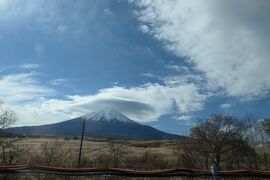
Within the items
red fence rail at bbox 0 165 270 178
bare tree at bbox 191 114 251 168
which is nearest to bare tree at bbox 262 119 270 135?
bare tree at bbox 191 114 251 168

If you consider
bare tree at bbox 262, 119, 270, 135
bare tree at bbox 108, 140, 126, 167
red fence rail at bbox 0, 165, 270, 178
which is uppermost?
bare tree at bbox 262, 119, 270, 135

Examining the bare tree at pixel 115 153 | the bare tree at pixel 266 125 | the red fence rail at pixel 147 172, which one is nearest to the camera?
the red fence rail at pixel 147 172

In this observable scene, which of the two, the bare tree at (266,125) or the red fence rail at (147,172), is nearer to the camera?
the red fence rail at (147,172)

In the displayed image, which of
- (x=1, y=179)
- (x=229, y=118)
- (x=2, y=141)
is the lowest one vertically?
(x=1, y=179)

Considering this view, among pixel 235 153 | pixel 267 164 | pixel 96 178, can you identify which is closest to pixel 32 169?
pixel 96 178

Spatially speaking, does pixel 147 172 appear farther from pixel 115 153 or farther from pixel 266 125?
pixel 266 125

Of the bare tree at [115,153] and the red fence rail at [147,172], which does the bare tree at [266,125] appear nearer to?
the bare tree at [115,153]

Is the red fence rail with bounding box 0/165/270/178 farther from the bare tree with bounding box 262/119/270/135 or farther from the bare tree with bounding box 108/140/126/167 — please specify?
the bare tree with bounding box 262/119/270/135

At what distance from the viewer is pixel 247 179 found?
1545 centimetres

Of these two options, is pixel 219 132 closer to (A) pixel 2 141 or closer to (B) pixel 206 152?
(B) pixel 206 152

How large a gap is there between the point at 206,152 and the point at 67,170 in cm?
2843

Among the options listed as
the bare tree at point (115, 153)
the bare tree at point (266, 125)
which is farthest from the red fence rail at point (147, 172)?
the bare tree at point (266, 125)

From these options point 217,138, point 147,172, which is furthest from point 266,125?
point 147,172

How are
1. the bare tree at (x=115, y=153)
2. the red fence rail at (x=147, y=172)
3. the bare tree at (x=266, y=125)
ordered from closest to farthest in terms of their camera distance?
1. the red fence rail at (x=147, y=172)
2. the bare tree at (x=115, y=153)
3. the bare tree at (x=266, y=125)
